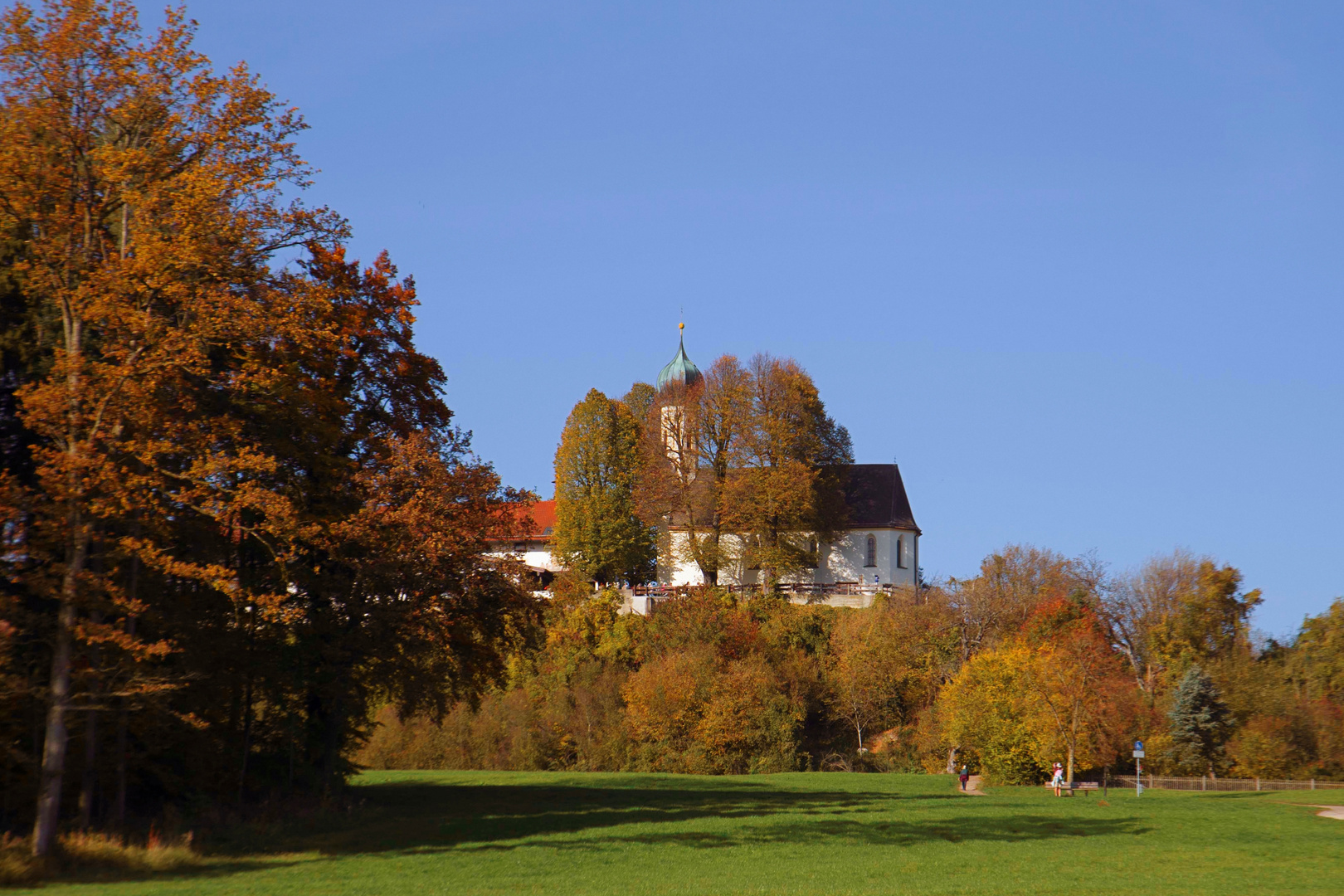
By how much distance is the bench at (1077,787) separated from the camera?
147 ft

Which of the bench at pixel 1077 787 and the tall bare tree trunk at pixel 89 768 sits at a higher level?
the tall bare tree trunk at pixel 89 768

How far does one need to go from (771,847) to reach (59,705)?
48.9 feet

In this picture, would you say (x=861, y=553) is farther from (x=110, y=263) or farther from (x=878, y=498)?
(x=110, y=263)

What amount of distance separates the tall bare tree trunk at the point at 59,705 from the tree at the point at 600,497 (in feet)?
173

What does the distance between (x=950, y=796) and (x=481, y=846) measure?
2050cm

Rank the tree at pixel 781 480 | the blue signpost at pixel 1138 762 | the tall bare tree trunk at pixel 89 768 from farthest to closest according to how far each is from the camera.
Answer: the tree at pixel 781 480 < the blue signpost at pixel 1138 762 < the tall bare tree trunk at pixel 89 768

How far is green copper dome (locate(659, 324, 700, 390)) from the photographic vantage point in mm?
93688

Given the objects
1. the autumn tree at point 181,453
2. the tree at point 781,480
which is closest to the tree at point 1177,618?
the tree at point 781,480

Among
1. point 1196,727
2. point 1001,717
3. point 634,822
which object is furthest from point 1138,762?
point 634,822

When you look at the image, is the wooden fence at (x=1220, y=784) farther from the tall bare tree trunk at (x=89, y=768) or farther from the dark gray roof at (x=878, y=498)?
the tall bare tree trunk at (x=89, y=768)

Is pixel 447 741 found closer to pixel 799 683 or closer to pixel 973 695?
pixel 799 683

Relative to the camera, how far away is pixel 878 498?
260 ft

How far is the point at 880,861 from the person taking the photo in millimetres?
24938

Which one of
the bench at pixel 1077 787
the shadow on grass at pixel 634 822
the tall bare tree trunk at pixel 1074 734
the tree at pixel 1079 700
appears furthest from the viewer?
the tree at pixel 1079 700
